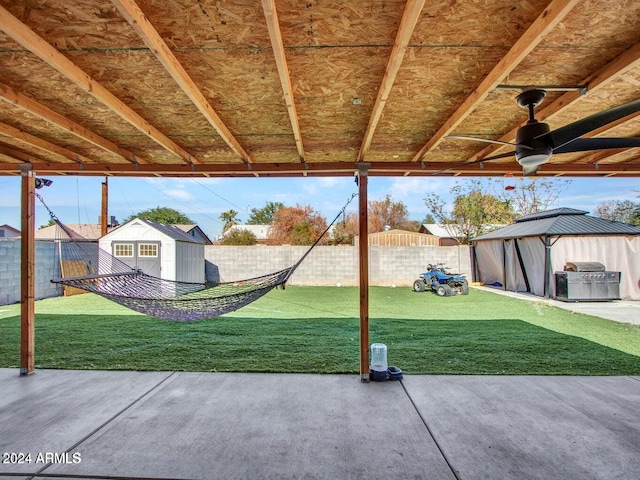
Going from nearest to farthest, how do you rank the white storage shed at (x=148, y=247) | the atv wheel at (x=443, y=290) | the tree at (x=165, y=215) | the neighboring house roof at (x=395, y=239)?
the atv wheel at (x=443, y=290), the white storage shed at (x=148, y=247), the neighboring house roof at (x=395, y=239), the tree at (x=165, y=215)

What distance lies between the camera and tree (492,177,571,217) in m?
13.4

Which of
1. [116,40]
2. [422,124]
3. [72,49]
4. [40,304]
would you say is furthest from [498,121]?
[40,304]

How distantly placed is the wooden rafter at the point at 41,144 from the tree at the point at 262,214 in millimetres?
27955

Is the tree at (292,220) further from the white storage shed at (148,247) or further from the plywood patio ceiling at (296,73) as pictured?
the plywood patio ceiling at (296,73)

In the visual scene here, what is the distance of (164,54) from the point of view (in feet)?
5.10

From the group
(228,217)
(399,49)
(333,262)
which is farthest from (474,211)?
(228,217)

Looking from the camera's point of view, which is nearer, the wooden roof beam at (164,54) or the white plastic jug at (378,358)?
the wooden roof beam at (164,54)

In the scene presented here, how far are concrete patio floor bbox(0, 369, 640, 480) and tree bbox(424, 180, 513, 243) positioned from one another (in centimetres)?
1147

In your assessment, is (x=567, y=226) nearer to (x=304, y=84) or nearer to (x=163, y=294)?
(x=304, y=84)

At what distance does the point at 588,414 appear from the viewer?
229 centimetres

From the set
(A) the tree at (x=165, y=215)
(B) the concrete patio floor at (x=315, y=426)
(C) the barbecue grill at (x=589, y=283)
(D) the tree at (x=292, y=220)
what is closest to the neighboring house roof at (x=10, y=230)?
(A) the tree at (x=165, y=215)

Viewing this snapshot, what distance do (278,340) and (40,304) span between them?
539cm

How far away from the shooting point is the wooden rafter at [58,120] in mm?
1939

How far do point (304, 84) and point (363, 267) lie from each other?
5.20ft
